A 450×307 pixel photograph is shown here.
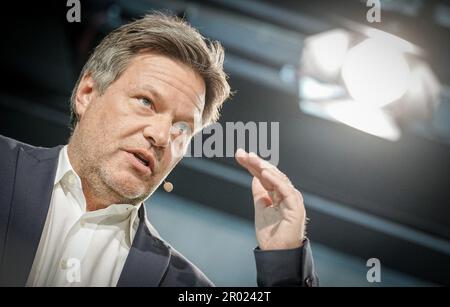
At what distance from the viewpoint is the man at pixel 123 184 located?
1.26 m

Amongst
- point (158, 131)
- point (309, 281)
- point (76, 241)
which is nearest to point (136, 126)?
point (158, 131)

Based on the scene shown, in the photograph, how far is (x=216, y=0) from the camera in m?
1.91

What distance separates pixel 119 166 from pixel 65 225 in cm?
20

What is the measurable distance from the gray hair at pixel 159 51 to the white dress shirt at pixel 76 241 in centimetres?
27

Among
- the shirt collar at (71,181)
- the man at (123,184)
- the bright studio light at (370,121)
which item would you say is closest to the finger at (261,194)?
the man at (123,184)

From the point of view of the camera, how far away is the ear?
1512mm

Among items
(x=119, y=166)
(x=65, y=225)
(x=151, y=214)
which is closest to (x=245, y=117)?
(x=151, y=214)

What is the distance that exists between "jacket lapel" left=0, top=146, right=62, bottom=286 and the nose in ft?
0.91

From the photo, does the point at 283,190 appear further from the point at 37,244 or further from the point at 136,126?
the point at 37,244

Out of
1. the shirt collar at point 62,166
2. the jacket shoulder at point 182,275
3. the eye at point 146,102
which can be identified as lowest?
the jacket shoulder at point 182,275

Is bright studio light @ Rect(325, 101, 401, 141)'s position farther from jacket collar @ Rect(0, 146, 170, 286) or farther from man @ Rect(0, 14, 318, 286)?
jacket collar @ Rect(0, 146, 170, 286)

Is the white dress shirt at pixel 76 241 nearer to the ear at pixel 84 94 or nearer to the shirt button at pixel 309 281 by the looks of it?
the ear at pixel 84 94

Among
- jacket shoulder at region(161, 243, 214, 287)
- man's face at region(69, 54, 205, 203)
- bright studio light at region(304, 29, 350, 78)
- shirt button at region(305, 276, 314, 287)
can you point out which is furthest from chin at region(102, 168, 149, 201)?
bright studio light at region(304, 29, 350, 78)

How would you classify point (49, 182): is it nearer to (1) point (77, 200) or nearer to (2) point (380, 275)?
(1) point (77, 200)
